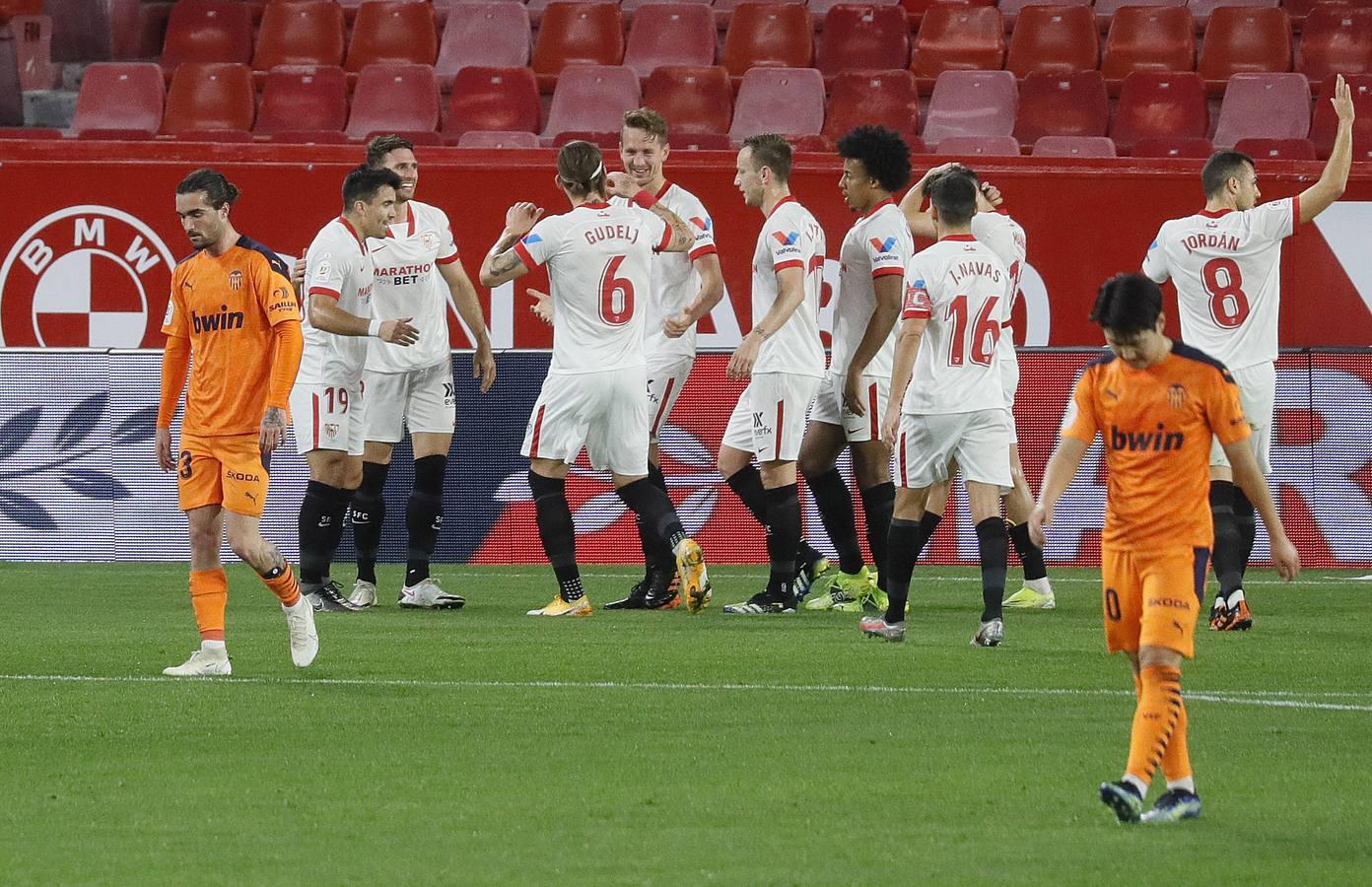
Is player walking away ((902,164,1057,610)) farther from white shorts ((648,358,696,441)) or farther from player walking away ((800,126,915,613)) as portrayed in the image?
white shorts ((648,358,696,441))

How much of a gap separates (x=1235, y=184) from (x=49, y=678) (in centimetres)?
619

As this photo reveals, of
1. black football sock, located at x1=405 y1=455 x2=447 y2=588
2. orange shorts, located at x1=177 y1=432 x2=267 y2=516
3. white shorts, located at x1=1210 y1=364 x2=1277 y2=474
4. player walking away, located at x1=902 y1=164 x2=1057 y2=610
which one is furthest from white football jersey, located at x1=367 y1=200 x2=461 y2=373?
white shorts, located at x1=1210 y1=364 x2=1277 y2=474

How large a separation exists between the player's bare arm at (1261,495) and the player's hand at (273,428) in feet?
12.5

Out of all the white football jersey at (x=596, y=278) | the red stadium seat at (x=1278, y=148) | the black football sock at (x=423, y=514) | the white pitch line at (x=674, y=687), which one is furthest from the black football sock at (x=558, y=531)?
the red stadium seat at (x=1278, y=148)

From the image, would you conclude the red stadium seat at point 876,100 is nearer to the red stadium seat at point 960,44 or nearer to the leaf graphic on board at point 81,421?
the red stadium seat at point 960,44

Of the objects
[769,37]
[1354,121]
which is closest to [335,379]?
[769,37]

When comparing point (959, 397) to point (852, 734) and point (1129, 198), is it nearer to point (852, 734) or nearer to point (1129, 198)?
point (852, 734)

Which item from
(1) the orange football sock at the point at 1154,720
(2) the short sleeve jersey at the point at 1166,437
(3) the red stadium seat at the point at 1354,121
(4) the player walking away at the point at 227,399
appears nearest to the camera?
(1) the orange football sock at the point at 1154,720

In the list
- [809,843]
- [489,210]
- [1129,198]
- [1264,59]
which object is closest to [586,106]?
[489,210]

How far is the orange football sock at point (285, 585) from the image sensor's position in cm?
799

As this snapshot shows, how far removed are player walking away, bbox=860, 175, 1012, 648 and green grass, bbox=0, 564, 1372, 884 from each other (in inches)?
15.1

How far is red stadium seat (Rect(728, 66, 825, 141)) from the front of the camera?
653 inches

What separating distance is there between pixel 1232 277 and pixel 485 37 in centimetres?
934

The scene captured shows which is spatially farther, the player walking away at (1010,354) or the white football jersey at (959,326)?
the player walking away at (1010,354)
